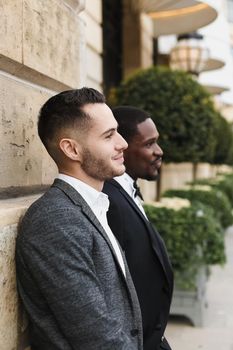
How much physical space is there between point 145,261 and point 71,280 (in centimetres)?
93

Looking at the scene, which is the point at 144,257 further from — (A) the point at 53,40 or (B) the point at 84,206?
(A) the point at 53,40

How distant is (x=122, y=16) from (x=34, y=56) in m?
10.2

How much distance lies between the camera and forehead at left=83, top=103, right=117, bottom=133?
193 cm

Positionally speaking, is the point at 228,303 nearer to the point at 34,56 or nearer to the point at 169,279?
the point at 169,279

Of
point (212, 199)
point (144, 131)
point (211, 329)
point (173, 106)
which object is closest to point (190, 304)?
point (211, 329)

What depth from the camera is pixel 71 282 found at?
64.7 inches

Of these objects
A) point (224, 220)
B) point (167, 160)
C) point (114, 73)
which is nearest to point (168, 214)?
point (167, 160)

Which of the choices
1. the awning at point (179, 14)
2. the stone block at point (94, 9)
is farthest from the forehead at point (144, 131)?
the awning at point (179, 14)

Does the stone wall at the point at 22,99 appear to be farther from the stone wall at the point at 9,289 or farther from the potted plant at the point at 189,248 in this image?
the potted plant at the point at 189,248

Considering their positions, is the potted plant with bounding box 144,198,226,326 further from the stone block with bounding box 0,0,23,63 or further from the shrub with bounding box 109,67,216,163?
the stone block with bounding box 0,0,23,63

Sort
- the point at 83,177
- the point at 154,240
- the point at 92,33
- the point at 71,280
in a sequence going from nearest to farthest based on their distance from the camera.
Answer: the point at 71,280
the point at 83,177
the point at 154,240
the point at 92,33

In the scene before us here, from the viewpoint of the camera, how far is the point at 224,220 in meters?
10.1

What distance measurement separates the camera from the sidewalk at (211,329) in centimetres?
509

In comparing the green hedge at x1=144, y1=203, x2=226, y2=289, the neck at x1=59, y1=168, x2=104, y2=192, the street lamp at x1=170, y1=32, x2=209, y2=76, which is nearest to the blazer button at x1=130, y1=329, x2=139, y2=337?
the neck at x1=59, y1=168, x2=104, y2=192
